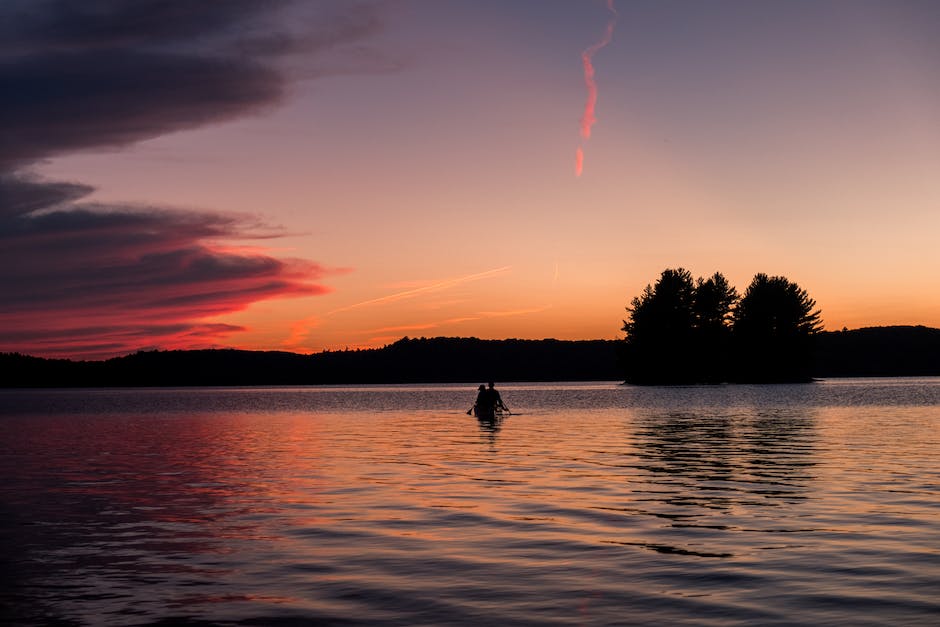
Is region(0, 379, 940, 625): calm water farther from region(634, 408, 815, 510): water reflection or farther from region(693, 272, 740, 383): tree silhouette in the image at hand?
region(693, 272, 740, 383): tree silhouette

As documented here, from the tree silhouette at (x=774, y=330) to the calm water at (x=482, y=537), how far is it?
5539 inches

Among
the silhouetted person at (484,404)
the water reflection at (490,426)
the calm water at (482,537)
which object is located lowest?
the calm water at (482,537)

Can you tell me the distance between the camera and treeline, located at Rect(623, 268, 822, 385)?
171875 millimetres

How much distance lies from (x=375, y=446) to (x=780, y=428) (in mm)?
24117

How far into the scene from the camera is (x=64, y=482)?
29.4 meters

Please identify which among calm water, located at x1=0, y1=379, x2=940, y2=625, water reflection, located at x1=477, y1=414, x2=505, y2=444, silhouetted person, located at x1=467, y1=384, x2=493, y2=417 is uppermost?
silhouetted person, located at x1=467, y1=384, x2=493, y2=417

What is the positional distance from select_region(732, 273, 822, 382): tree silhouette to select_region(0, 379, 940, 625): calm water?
462 ft

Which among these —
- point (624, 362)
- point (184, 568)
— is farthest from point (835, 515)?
point (624, 362)

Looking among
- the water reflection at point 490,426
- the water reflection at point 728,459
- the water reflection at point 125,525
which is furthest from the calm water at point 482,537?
the water reflection at point 490,426

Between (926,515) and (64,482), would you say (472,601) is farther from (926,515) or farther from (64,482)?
(64,482)

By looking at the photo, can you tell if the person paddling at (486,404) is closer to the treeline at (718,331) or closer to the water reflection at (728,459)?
the water reflection at (728,459)

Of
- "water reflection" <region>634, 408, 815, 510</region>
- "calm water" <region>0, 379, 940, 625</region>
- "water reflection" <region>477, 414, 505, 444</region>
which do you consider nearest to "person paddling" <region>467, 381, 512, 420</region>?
"water reflection" <region>477, 414, 505, 444</region>

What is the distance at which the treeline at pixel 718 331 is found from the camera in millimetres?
171875

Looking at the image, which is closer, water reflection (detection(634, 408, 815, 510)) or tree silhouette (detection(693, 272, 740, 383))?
water reflection (detection(634, 408, 815, 510))
